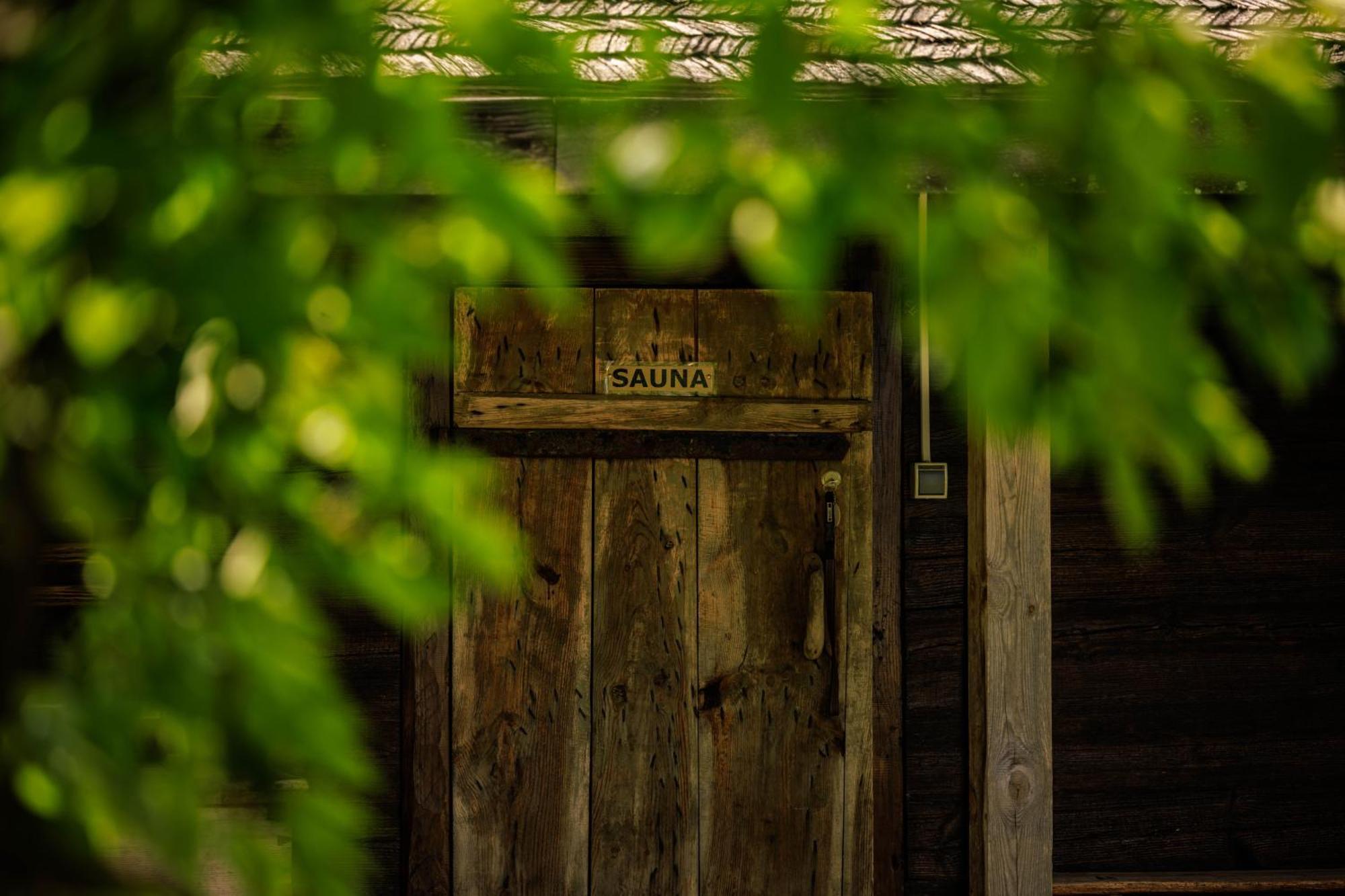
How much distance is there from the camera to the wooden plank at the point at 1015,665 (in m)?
2.72

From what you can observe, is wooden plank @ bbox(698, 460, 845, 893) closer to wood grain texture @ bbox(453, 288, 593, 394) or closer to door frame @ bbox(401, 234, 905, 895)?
door frame @ bbox(401, 234, 905, 895)

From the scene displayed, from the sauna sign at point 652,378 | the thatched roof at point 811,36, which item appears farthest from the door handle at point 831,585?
the thatched roof at point 811,36

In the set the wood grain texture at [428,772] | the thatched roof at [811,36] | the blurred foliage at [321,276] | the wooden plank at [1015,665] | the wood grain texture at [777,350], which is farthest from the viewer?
the wood grain texture at [777,350]

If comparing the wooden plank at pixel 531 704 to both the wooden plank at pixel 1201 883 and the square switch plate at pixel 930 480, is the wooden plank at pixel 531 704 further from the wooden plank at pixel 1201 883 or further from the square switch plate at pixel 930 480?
the wooden plank at pixel 1201 883

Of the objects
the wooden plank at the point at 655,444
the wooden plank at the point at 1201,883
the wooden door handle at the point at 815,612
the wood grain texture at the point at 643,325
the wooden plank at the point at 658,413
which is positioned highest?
the wood grain texture at the point at 643,325

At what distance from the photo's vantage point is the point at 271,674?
67 centimetres

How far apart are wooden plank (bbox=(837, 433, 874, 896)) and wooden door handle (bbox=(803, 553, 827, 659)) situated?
0.06 m

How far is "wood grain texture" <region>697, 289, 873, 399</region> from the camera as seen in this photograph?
3123 millimetres

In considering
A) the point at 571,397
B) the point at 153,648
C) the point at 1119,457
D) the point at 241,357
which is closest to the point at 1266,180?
the point at 1119,457

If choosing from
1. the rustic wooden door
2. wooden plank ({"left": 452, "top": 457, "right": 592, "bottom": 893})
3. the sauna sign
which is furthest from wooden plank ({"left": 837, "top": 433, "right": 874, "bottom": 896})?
wooden plank ({"left": 452, "top": 457, "right": 592, "bottom": 893})

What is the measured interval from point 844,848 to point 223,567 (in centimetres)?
276

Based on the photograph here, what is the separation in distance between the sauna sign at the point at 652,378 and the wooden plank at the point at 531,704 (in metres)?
0.27

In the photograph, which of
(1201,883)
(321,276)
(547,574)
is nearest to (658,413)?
(547,574)

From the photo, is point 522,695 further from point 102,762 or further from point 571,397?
A: point 102,762
